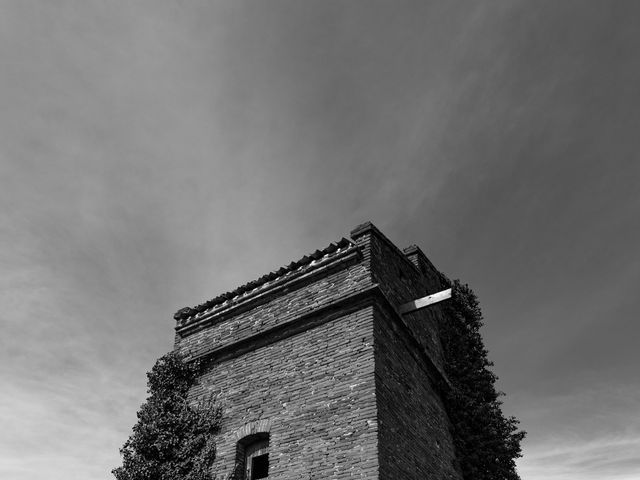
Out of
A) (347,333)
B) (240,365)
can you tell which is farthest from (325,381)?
(240,365)

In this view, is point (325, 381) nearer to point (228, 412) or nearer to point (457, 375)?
point (228, 412)

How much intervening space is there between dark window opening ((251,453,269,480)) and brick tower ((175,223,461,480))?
0.06ft

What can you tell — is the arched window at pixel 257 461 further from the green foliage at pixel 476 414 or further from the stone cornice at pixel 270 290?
the green foliage at pixel 476 414

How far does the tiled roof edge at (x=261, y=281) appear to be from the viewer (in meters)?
11.2

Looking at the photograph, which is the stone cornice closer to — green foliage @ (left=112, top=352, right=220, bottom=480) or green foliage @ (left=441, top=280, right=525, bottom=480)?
green foliage @ (left=112, top=352, right=220, bottom=480)

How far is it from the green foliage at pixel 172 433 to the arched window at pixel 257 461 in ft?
2.52

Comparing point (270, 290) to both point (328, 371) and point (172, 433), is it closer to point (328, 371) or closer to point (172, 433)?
point (328, 371)

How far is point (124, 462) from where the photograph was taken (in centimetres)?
1104

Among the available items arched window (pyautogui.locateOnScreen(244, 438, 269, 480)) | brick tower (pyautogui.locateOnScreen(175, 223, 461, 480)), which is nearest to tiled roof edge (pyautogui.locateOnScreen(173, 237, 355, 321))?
brick tower (pyautogui.locateOnScreen(175, 223, 461, 480))

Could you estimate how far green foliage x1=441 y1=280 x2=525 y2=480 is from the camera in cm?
1201

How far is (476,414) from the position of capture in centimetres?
1243

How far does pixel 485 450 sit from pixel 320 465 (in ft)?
17.1

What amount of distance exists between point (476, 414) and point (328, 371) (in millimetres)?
4836

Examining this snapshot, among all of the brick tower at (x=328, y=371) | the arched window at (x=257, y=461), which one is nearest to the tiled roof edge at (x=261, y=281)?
the brick tower at (x=328, y=371)
